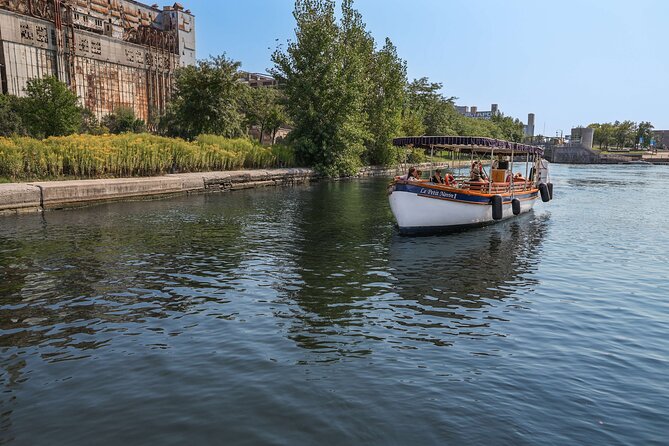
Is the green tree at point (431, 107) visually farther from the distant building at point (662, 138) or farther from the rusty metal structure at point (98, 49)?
the distant building at point (662, 138)

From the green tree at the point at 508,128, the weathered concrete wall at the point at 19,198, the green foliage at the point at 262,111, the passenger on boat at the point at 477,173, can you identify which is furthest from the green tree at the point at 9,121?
the green tree at the point at 508,128

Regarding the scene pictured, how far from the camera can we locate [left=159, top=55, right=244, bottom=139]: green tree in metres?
43.0

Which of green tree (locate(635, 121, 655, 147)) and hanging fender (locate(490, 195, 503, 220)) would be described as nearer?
hanging fender (locate(490, 195, 503, 220))

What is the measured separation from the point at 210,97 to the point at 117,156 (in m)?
16.2

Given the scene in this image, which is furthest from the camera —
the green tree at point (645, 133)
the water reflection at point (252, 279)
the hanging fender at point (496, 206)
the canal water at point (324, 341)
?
the green tree at point (645, 133)

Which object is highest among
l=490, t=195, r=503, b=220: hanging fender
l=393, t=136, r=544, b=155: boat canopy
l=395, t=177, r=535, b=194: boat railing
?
l=393, t=136, r=544, b=155: boat canopy

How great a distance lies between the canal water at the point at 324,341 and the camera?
20.2 feet

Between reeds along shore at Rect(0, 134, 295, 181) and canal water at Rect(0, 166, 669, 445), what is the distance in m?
8.41

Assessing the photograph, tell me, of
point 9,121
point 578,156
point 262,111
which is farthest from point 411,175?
point 578,156

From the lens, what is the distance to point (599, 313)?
1064 cm

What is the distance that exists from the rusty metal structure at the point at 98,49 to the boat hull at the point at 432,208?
192ft

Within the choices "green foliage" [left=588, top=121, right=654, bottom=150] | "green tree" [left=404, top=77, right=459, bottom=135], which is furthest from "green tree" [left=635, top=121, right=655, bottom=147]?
"green tree" [left=404, top=77, right=459, bottom=135]

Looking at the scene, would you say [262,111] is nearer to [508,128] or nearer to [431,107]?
[431,107]

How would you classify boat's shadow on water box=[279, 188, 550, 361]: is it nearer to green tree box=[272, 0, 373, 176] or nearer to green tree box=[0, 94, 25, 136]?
green tree box=[272, 0, 373, 176]
